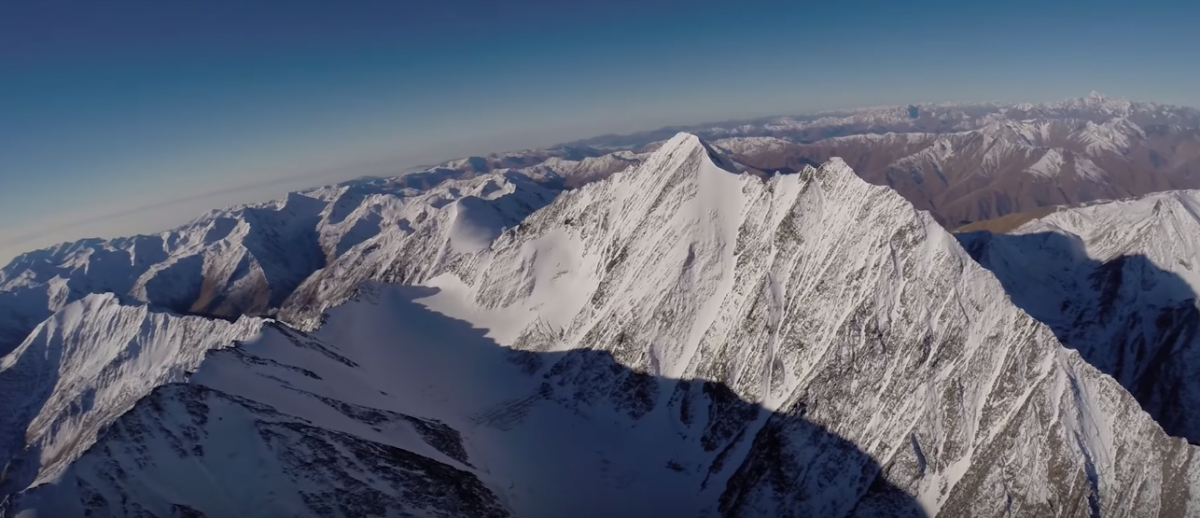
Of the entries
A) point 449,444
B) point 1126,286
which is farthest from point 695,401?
point 1126,286

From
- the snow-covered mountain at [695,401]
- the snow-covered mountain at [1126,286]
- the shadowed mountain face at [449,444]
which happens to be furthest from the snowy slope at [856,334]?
the snow-covered mountain at [1126,286]

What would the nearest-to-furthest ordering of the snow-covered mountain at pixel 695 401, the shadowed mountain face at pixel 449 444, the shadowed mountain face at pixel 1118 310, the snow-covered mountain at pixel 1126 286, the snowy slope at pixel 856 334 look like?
the shadowed mountain face at pixel 449 444
the snow-covered mountain at pixel 695 401
the snowy slope at pixel 856 334
the shadowed mountain face at pixel 1118 310
the snow-covered mountain at pixel 1126 286

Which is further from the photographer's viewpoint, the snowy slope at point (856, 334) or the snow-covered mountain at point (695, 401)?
the snowy slope at point (856, 334)

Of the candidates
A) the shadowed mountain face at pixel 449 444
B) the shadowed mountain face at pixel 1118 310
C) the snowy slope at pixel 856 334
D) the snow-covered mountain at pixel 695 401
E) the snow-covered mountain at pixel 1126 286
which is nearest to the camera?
the shadowed mountain face at pixel 449 444

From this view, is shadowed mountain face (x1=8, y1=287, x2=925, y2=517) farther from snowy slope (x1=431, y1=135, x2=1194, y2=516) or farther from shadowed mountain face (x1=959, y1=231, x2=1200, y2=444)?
shadowed mountain face (x1=959, y1=231, x2=1200, y2=444)

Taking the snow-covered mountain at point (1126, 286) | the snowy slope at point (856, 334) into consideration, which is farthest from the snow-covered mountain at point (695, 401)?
the snow-covered mountain at point (1126, 286)

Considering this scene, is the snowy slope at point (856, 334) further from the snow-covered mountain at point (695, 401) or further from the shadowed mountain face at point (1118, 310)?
the shadowed mountain face at point (1118, 310)
